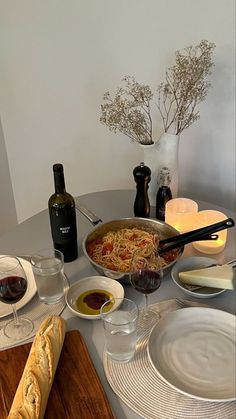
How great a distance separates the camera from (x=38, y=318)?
3.48ft

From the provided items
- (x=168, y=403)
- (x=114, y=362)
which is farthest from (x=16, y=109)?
(x=168, y=403)

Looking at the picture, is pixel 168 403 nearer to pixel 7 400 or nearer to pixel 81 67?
pixel 7 400

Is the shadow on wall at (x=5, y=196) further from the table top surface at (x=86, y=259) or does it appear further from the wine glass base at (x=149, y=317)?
the wine glass base at (x=149, y=317)

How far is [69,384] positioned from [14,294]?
0.84 feet

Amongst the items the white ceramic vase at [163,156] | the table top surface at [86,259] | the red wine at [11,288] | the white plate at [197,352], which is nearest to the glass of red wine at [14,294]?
the red wine at [11,288]

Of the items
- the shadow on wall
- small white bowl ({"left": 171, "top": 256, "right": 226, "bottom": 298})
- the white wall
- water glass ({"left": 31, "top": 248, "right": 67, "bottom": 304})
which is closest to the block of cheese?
small white bowl ({"left": 171, "top": 256, "right": 226, "bottom": 298})

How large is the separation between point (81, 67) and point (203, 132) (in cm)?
63

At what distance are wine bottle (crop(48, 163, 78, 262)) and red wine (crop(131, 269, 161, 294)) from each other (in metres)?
0.27

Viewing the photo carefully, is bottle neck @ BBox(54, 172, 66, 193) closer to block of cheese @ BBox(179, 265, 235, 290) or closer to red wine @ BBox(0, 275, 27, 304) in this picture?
red wine @ BBox(0, 275, 27, 304)

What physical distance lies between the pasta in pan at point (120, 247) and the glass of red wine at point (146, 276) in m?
0.08

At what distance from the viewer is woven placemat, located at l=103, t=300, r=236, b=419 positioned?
0.80 meters

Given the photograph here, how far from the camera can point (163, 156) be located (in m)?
1.45

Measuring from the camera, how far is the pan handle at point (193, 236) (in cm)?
113

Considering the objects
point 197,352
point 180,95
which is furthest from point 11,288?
point 180,95
